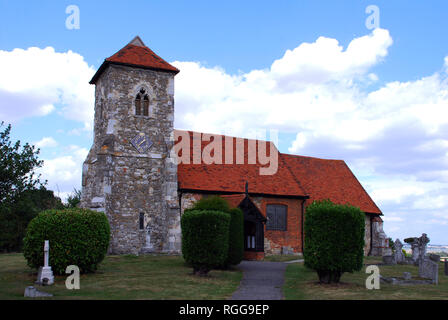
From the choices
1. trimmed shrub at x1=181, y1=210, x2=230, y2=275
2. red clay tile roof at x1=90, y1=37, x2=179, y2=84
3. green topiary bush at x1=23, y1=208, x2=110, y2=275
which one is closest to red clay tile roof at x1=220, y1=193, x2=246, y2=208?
trimmed shrub at x1=181, y1=210, x2=230, y2=275

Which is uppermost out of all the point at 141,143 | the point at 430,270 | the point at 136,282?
the point at 141,143

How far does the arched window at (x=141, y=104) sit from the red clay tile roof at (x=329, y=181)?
1274cm

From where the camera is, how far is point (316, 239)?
1628 centimetres

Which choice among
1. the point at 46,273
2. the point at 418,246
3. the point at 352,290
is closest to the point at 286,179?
the point at 418,246

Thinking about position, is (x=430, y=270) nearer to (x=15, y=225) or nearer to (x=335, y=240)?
(x=335, y=240)

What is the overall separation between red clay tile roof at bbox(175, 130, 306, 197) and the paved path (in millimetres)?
5979

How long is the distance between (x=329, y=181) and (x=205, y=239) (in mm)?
19989

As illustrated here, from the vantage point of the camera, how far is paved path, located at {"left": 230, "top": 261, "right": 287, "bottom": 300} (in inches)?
557

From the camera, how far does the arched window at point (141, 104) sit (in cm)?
2772

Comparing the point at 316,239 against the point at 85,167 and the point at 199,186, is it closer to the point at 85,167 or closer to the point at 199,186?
the point at 199,186

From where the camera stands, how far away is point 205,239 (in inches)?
711

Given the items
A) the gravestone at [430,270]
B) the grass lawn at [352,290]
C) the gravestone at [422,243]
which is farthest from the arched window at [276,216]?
the gravestone at [430,270]
